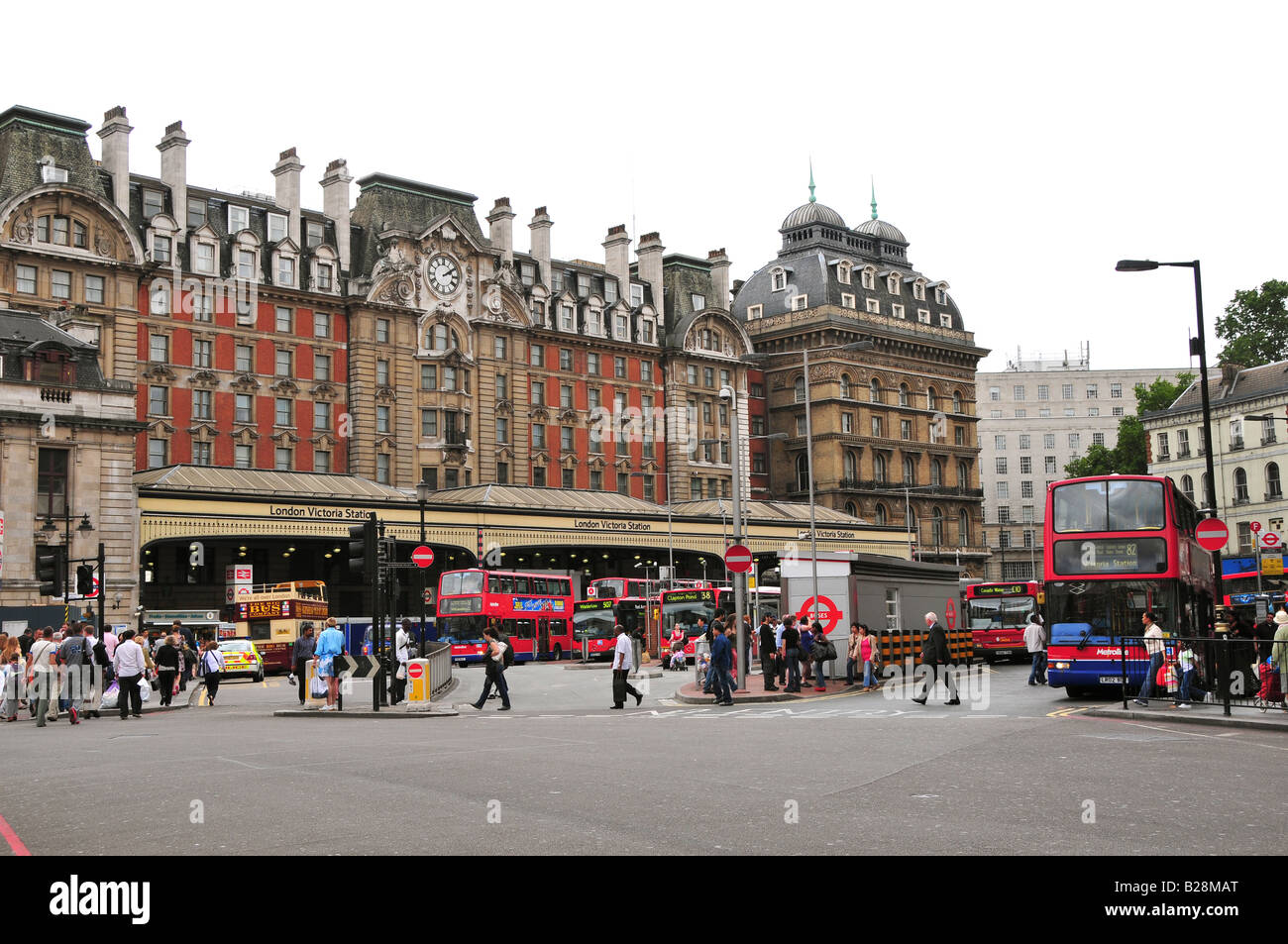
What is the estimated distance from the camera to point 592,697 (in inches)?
1292

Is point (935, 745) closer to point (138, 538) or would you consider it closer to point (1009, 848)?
point (1009, 848)

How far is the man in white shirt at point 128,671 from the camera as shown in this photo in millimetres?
25938

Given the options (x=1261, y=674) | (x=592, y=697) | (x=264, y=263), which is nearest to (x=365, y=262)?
(x=264, y=263)

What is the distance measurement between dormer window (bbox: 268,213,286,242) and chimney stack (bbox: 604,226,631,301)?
24.2 m

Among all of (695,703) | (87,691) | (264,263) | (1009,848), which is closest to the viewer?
(1009,848)

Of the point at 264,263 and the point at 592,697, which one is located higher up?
the point at 264,263

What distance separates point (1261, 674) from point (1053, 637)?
573 centimetres

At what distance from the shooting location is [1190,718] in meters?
20.6

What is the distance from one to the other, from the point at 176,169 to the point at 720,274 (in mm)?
40601

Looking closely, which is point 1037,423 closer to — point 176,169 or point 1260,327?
point 1260,327

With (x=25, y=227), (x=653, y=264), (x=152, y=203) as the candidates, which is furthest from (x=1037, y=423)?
(x=25, y=227)

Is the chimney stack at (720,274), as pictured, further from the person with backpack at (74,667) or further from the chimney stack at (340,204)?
the person with backpack at (74,667)

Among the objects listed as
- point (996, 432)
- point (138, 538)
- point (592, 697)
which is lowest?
point (592, 697)
